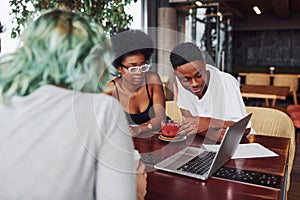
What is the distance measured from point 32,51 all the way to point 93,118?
0.63ft

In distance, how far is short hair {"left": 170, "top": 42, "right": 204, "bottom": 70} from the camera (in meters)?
1.74

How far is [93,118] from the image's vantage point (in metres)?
0.66

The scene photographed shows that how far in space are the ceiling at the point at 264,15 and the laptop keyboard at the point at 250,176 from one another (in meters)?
7.22

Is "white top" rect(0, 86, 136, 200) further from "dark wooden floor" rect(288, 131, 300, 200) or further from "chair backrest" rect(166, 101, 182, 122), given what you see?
"dark wooden floor" rect(288, 131, 300, 200)

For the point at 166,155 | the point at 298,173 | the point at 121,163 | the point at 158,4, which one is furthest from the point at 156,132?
the point at 158,4

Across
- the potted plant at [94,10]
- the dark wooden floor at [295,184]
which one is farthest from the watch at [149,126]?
the dark wooden floor at [295,184]

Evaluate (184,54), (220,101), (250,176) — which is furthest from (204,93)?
(250,176)

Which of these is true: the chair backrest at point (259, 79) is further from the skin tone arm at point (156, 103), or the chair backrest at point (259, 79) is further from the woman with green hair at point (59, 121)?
the woman with green hair at point (59, 121)

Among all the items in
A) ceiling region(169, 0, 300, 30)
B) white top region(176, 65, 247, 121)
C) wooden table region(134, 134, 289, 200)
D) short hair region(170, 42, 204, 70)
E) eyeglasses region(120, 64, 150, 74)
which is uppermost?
ceiling region(169, 0, 300, 30)

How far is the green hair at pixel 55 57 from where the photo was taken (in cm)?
65

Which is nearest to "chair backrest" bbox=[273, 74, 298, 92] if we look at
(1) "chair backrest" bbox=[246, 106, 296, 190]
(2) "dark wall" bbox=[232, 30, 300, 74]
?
(2) "dark wall" bbox=[232, 30, 300, 74]

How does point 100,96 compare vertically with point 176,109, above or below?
above

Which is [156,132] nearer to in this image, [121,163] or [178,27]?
[121,163]

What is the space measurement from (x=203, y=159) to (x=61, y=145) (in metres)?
0.77
